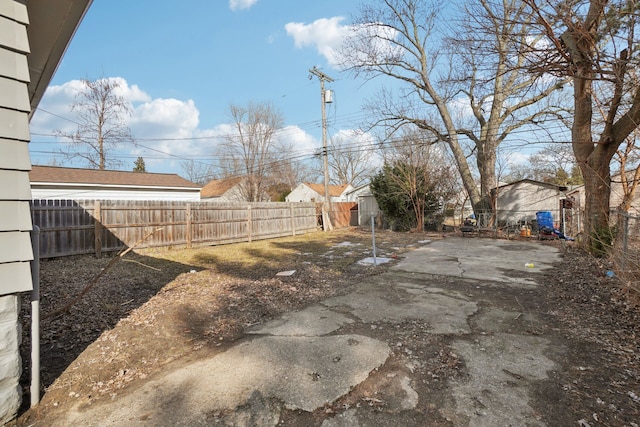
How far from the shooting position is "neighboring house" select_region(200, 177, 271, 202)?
91.3ft

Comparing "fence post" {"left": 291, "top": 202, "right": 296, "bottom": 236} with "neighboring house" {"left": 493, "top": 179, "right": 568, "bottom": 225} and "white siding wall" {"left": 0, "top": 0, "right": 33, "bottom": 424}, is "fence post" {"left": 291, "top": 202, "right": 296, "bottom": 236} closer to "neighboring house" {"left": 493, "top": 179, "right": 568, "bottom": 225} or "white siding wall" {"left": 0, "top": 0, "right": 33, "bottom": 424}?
"neighboring house" {"left": 493, "top": 179, "right": 568, "bottom": 225}

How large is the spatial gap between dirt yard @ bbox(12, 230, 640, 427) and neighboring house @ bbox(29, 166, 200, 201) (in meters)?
8.60

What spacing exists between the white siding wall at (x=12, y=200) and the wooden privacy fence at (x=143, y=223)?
2.96 m

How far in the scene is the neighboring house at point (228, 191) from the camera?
27.8 metres

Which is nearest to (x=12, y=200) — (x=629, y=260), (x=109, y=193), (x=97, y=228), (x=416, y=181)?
(x=629, y=260)

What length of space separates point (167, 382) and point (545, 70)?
20.1ft

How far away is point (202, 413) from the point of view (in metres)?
2.04

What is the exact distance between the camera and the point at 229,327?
3.60 metres

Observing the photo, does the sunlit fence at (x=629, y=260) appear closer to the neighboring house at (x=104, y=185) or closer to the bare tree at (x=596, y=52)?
the bare tree at (x=596, y=52)

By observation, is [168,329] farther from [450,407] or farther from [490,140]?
[490,140]

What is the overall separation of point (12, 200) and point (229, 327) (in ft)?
7.61

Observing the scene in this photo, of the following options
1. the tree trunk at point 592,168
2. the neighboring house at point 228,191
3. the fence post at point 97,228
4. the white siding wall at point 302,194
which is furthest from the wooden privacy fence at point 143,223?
the white siding wall at point 302,194

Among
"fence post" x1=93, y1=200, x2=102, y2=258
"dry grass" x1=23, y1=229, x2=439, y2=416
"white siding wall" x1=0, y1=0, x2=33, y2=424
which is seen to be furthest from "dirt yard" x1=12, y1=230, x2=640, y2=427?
"fence post" x1=93, y1=200, x2=102, y2=258

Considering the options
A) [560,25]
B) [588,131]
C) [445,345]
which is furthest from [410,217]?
[445,345]
